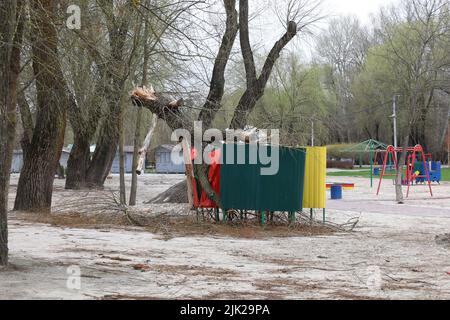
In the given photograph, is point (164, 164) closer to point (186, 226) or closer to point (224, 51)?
point (224, 51)

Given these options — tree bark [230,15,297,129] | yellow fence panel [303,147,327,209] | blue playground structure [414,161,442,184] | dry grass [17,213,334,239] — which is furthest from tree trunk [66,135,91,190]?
yellow fence panel [303,147,327,209]

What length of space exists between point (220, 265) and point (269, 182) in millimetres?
5424

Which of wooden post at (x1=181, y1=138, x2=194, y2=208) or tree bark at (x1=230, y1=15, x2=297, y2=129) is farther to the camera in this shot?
tree bark at (x1=230, y1=15, x2=297, y2=129)

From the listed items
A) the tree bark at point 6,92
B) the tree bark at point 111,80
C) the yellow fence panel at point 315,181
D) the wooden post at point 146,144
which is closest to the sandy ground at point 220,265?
the tree bark at point 6,92

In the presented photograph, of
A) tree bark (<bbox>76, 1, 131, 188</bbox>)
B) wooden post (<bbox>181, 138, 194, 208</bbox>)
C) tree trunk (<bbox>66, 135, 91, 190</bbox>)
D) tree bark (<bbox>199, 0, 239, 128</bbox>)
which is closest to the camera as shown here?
tree bark (<bbox>76, 1, 131, 188</bbox>)

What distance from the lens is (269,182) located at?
15.5m

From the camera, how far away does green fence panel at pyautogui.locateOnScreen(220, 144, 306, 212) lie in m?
15.5

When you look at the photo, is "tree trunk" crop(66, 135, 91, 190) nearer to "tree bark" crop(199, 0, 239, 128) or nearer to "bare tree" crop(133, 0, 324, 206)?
"bare tree" crop(133, 0, 324, 206)

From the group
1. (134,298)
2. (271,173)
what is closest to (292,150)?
(271,173)

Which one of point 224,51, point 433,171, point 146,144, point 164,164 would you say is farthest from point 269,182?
point 164,164

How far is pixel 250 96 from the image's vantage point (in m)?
23.3

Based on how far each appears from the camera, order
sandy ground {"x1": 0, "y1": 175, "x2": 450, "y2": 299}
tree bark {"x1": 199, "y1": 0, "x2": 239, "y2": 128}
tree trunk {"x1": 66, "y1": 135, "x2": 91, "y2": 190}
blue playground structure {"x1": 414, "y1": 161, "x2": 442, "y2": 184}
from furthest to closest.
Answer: blue playground structure {"x1": 414, "y1": 161, "x2": 442, "y2": 184} < tree trunk {"x1": 66, "y1": 135, "x2": 91, "y2": 190} < tree bark {"x1": 199, "y1": 0, "x2": 239, "y2": 128} < sandy ground {"x1": 0, "y1": 175, "x2": 450, "y2": 299}

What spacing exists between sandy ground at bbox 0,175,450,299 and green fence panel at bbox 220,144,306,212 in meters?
1.18

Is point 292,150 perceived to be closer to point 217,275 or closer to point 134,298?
point 217,275
